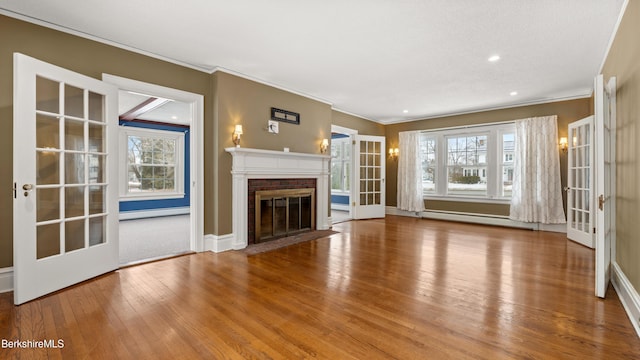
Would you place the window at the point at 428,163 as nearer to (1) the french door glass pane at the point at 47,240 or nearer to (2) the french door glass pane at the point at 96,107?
(2) the french door glass pane at the point at 96,107

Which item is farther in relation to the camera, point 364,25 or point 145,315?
point 364,25

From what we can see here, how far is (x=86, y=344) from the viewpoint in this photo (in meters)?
1.81

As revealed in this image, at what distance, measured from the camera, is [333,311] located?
89.0 inches

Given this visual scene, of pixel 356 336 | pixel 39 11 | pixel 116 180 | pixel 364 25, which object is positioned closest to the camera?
pixel 356 336

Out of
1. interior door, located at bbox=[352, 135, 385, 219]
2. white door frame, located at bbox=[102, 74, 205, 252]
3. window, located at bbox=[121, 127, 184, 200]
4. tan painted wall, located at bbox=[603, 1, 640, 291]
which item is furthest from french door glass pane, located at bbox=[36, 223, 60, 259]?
interior door, located at bbox=[352, 135, 385, 219]

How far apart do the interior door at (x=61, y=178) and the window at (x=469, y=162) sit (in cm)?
663

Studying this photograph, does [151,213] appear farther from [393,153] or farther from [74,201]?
[393,153]

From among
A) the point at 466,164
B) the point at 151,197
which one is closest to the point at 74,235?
the point at 151,197

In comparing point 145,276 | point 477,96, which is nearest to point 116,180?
point 145,276

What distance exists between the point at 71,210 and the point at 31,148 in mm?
672

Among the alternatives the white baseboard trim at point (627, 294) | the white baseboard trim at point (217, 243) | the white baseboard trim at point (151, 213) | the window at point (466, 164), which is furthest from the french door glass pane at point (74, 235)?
the window at point (466, 164)

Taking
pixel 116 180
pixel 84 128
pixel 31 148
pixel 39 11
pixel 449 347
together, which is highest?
pixel 39 11

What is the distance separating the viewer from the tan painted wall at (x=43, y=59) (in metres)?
2.63

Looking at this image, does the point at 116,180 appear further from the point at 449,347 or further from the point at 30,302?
the point at 449,347
